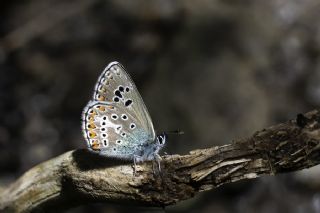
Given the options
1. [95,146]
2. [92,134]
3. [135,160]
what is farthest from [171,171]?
[92,134]

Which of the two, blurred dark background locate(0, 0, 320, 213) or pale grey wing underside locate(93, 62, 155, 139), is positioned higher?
blurred dark background locate(0, 0, 320, 213)

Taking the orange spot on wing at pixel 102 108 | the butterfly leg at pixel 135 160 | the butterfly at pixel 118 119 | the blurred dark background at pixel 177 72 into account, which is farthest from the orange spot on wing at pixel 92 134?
the blurred dark background at pixel 177 72

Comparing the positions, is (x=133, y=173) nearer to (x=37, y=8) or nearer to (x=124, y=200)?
(x=124, y=200)

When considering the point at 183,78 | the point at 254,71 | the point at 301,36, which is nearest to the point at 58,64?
the point at 183,78

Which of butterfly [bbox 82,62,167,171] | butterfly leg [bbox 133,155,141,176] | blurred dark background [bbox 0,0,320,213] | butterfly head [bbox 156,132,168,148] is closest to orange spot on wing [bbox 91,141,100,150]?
butterfly [bbox 82,62,167,171]

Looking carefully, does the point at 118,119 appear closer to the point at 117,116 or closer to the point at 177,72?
the point at 117,116

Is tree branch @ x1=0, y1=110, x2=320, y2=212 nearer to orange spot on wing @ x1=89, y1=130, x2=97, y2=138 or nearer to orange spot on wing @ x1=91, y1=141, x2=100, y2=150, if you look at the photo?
orange spot on wing @ x1=91, y1=141, x2=100, y2=150
